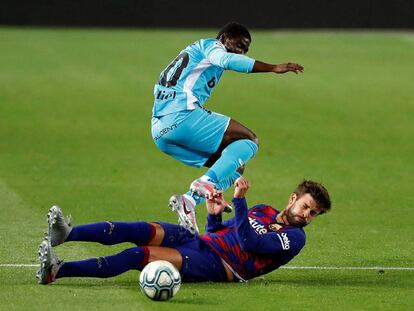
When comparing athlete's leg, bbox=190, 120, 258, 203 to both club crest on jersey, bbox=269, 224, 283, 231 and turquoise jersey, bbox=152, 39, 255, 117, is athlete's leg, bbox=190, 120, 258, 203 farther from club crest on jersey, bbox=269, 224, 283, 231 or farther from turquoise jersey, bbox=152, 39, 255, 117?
club crest on jersey, bbox=269, 224, 283, 231

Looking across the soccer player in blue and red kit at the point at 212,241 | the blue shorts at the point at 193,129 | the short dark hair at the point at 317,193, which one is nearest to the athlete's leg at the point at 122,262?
the soccer player in blue and red kit at the point at 212,241

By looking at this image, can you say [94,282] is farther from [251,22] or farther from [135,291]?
[251,22]

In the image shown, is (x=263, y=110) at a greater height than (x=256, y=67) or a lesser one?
lesser

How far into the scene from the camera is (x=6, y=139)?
21.1 m

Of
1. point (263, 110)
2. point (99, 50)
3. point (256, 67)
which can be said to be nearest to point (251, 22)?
point (99, 50)

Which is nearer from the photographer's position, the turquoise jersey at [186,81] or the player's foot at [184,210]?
the player's foot at [184,210]

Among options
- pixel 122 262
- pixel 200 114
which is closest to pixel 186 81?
pixel 200 114

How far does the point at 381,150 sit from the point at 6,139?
242 inches

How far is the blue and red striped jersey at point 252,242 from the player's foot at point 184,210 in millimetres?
254

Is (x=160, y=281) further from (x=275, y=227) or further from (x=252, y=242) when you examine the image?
(x=275, y=227)

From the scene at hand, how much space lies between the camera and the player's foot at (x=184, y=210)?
10843 millimetres

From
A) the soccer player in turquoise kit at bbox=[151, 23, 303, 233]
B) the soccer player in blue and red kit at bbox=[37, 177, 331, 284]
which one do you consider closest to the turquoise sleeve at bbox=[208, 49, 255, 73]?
the soccer player in turquoise kit at bbox=[151, 23, 303, 233]

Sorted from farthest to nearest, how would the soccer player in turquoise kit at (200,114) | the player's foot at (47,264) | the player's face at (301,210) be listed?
the soccer player in turquoise kit at (200,114) < the player's face at (301,210) < the player's foot at (47,264)

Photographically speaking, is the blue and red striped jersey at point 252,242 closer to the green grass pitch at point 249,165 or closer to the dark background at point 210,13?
the green grass pitch at point 249,165
